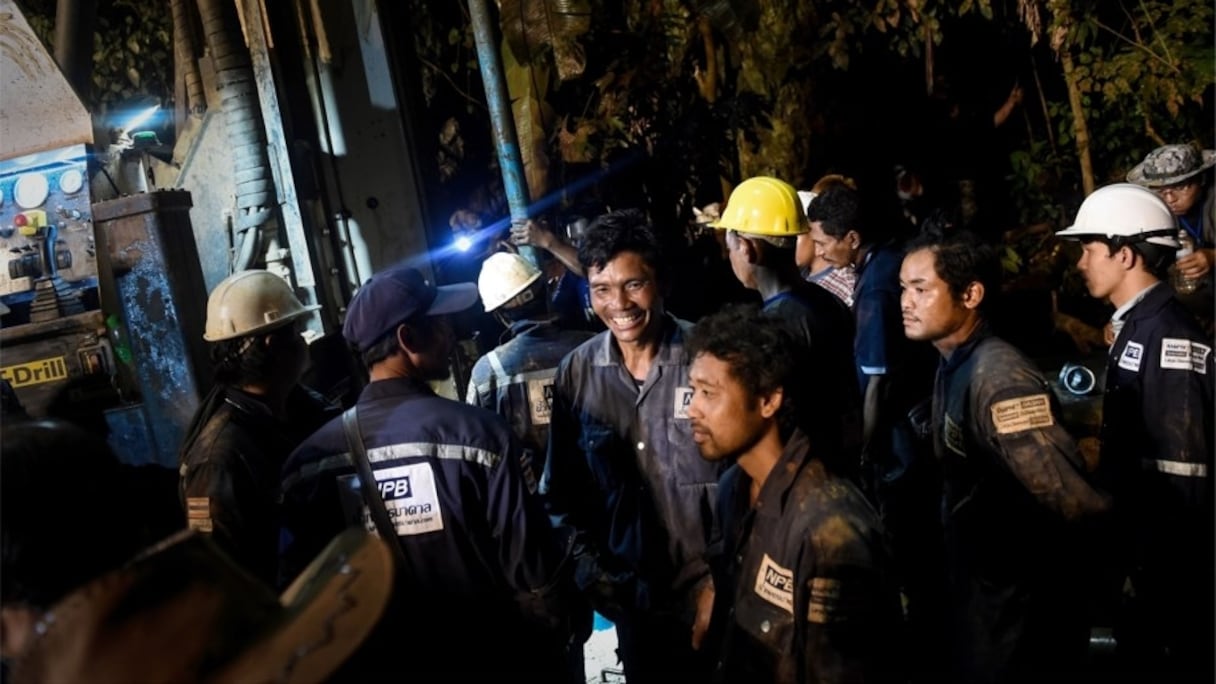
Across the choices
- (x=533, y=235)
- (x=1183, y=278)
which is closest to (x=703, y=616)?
(x=533, y=235)

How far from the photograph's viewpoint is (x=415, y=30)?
26.6ft

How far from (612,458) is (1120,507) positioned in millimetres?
2075

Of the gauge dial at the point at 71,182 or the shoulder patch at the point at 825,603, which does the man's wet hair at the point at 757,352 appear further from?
the gauge dial at the point at 71,182

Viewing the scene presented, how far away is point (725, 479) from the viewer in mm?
2686

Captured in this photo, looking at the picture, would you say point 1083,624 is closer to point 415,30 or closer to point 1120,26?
point 1120,26

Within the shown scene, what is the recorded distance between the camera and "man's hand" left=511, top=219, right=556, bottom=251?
565 centimetres

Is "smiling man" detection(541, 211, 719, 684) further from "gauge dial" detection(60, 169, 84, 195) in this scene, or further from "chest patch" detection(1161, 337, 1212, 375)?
"gauge dial" detection(60, 169, 84, 195)

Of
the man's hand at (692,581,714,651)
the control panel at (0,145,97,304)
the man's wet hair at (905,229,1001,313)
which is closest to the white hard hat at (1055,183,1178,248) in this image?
the man's wet hair at (905,229,1001,313)

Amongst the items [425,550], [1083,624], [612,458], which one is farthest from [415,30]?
[1083,624]

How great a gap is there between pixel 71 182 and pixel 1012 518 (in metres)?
6.13

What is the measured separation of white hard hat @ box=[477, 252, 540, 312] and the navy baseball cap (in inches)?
54.7

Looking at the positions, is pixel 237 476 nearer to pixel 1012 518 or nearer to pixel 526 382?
pixel 526 382

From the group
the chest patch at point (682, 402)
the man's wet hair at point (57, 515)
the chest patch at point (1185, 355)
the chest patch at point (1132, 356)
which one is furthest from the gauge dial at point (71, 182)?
the chest patch at point (1185, 355)

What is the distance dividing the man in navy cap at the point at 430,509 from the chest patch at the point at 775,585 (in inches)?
30.8
